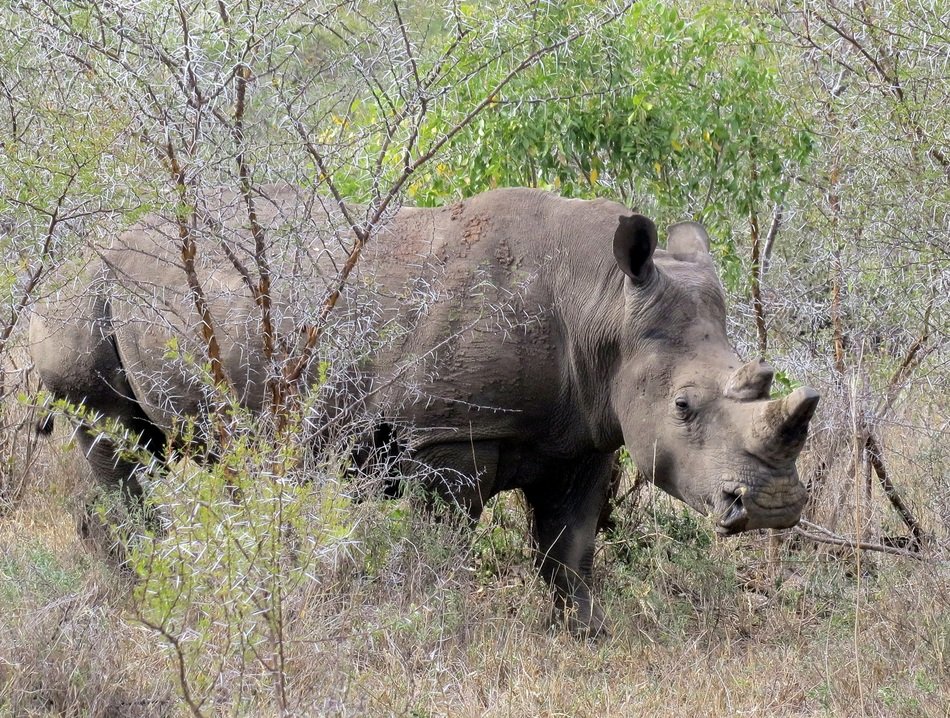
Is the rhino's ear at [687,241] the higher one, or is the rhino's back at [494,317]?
the rhino's ear at [687,241]

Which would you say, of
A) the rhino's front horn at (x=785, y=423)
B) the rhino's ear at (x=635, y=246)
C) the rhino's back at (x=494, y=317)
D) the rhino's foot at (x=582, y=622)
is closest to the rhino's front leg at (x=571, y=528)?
the rhino's foot at (x=582, y=622)

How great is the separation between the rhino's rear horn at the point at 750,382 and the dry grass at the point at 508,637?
0.83 metres

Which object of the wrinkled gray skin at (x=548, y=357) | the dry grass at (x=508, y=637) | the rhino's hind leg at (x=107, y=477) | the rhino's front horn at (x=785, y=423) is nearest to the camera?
the dry grass at (x=508, y=637)

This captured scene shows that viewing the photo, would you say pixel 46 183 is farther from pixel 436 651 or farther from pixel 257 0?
pixel 436 651

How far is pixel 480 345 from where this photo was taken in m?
6.31

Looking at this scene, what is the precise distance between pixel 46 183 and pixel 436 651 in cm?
259

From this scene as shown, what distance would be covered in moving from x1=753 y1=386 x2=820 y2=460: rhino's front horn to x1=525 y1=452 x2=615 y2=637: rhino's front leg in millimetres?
1325

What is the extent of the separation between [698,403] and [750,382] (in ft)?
0.86

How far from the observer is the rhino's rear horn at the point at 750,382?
574 centimetres

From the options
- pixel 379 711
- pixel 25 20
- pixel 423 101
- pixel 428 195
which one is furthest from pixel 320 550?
pixel 428 195

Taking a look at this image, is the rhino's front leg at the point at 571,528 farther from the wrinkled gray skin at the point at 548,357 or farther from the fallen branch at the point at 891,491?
the fallen branch at the point at 891,491

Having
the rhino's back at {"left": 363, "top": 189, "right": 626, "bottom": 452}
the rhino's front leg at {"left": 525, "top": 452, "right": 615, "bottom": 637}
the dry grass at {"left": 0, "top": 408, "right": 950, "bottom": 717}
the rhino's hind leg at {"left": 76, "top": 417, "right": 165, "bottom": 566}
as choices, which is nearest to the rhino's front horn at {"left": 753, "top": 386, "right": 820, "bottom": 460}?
the dry grass at {"left": 0, "top": 408, "right": 950, "bottom": 717}

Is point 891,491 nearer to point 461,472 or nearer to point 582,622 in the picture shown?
point 582,622

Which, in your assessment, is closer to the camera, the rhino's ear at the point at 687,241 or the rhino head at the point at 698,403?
the rhino head at the point at 698,403
